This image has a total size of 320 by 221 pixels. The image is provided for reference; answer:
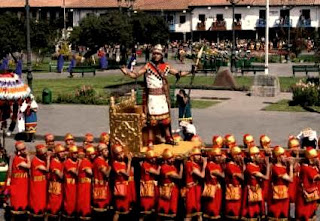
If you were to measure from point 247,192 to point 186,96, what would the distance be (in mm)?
6258

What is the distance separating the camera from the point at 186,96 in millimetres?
18031

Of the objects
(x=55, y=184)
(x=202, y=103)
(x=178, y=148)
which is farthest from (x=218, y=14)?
→ (x=55, y=184)

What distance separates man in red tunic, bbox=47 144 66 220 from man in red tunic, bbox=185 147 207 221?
2.29 m

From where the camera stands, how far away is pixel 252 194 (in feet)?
39.3

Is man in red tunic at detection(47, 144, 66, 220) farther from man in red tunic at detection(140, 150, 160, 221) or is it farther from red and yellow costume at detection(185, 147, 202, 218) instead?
red and yellow costume at detection(185, 147, 202, 218)

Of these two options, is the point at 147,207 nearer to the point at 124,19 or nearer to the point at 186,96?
the point at 186,96

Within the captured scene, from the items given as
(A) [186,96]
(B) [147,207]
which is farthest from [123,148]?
(A) [186,96]

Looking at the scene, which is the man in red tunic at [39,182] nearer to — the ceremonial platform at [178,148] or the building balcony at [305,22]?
the ceremonial platform at [178,148]

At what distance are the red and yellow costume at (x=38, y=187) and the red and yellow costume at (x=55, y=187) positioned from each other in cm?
11

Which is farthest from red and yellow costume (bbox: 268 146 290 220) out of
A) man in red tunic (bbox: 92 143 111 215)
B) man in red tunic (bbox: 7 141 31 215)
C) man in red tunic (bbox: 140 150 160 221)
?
man in red tunic (bbox: 7 141 31 215)

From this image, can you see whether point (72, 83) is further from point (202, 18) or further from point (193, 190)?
point (202, 18)

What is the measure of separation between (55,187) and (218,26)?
65.0m

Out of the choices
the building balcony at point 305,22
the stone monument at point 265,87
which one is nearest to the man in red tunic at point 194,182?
the stone monument at point 265,87

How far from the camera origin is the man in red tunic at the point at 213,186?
39.5ft
